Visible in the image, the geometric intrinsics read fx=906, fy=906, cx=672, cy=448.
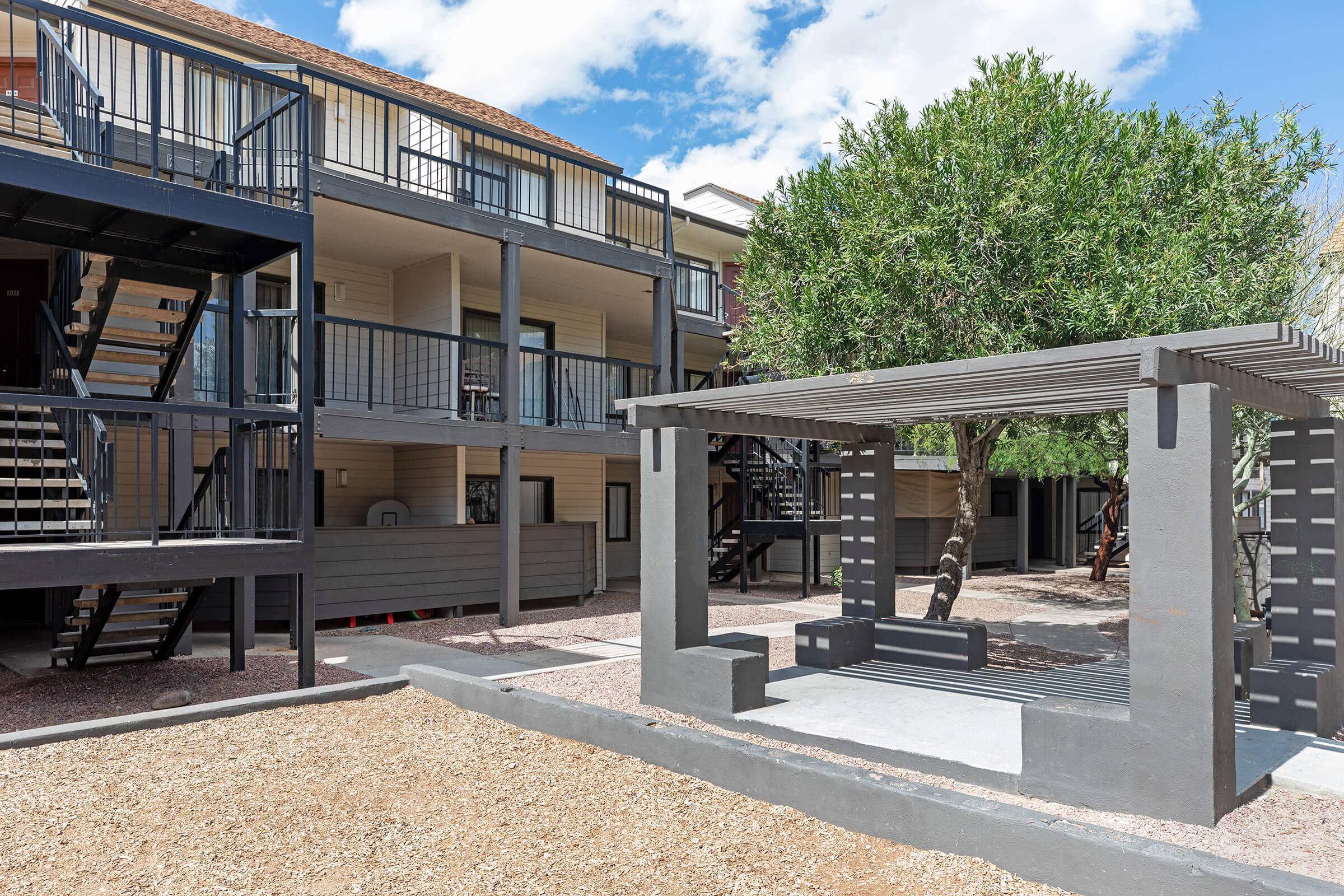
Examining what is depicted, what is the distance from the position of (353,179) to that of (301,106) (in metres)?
2.62

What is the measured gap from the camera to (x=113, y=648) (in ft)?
28.7

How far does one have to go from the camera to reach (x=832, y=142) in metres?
10.5

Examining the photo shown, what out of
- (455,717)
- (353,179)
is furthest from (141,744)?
(353,179)

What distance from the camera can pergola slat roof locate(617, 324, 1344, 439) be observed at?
14.7 ft

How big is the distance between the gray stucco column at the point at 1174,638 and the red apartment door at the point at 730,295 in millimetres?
15418

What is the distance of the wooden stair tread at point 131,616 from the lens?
8.07 metres

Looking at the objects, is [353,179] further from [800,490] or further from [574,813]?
[800,490]

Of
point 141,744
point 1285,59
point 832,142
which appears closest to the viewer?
point 141,744

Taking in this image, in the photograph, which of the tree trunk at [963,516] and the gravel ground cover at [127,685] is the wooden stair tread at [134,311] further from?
the tree trunk at [963,516]

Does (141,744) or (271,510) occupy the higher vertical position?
(271,510)

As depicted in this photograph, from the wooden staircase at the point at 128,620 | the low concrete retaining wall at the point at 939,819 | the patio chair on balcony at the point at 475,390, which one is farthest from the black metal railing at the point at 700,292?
the low concrete retaining wall at the point at 939,819

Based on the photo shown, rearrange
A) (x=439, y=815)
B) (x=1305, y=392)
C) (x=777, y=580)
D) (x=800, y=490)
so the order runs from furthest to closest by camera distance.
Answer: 1. (x=777, y=580)
2. (x=800, y=490)
3. (x=1305, y=392)
4. (x=439, y=815)

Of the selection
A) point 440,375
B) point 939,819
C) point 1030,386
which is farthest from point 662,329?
point 939,819

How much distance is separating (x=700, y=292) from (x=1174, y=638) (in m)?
16.3
